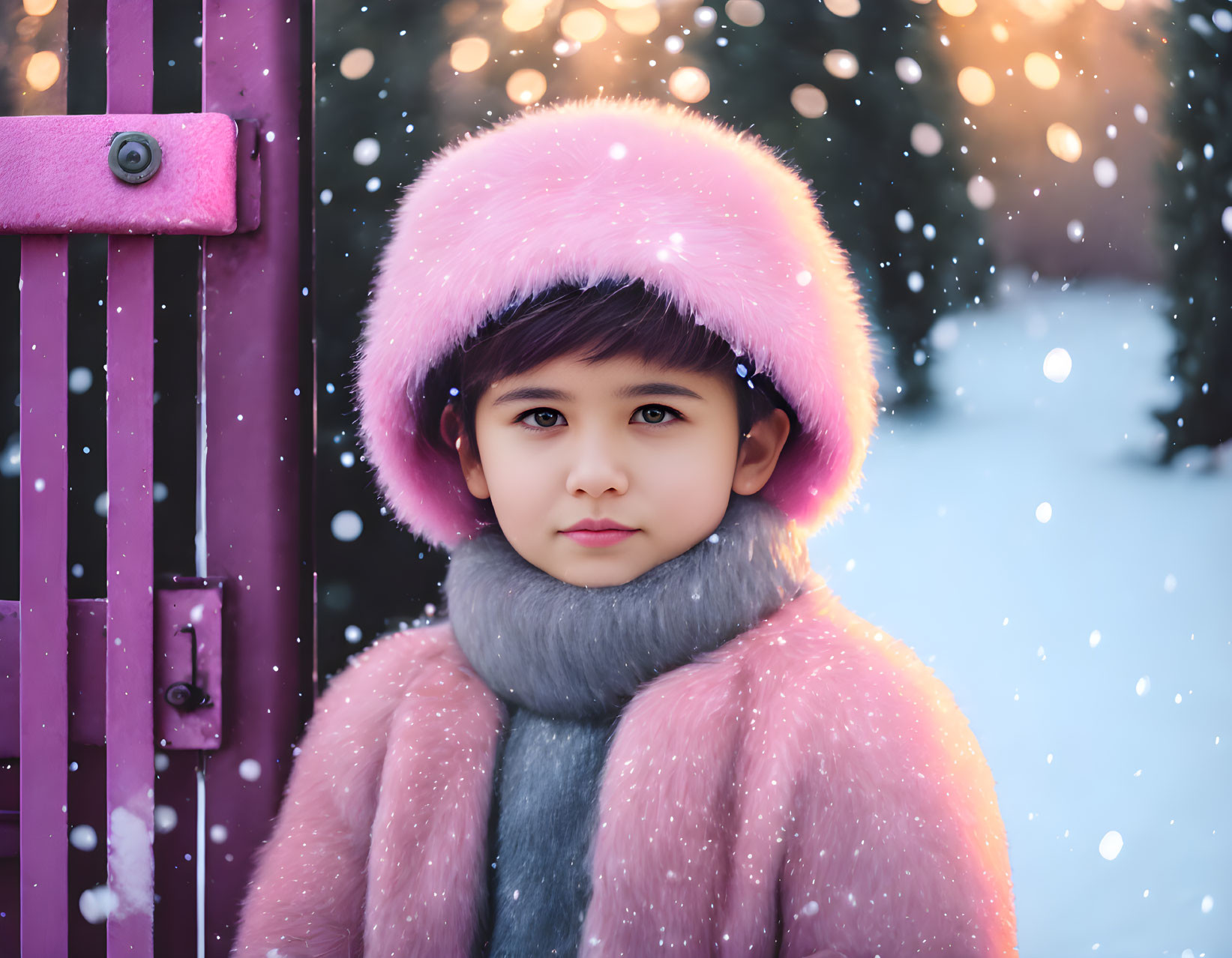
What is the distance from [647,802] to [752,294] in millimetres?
409

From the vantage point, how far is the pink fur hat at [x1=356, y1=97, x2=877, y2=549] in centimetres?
70

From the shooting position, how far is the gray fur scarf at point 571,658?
728 millimetres

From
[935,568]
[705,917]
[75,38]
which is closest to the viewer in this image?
[705,917]

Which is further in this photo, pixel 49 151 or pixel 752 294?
pixel 49 151

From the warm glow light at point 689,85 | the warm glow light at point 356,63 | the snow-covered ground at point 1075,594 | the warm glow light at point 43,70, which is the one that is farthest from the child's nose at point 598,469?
the warm glow light at point 43,70

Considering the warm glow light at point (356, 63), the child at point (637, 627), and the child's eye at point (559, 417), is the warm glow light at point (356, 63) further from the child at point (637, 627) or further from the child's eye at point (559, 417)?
the child's eye at point (559, 417)

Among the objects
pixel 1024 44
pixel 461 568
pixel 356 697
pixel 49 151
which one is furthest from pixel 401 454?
pixel 1024 44

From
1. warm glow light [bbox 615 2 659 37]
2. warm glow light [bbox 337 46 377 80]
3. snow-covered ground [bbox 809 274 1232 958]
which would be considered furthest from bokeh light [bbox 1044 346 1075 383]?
warm glow light [bbox 337 46 377 80]

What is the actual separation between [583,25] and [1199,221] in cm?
62

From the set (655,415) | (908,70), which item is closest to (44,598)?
(655,415)

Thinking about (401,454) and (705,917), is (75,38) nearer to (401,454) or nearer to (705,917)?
(401,454)

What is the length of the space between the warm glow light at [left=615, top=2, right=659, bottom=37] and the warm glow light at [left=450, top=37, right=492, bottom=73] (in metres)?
0.13

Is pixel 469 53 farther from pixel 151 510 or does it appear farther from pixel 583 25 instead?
pixel 151 510

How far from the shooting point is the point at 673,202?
719 mm
